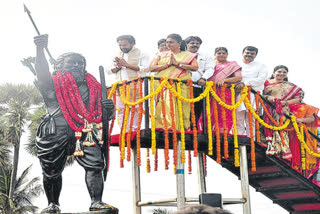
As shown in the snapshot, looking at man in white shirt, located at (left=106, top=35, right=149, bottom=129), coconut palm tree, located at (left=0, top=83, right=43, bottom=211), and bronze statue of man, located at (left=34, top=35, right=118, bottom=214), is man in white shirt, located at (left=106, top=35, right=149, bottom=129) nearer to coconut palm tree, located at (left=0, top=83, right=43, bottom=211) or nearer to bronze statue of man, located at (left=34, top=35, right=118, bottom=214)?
bronze statue of man, located at (left=34, top=35, right=118, bottom=214)

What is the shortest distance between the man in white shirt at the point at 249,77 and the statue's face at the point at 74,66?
3287mm

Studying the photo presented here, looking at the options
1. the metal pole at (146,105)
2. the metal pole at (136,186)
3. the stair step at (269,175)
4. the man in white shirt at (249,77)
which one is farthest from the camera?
the stair step at (269,175)

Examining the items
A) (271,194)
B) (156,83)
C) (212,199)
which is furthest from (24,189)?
(212,199)

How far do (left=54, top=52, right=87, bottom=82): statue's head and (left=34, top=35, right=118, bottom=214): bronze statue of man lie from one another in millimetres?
15

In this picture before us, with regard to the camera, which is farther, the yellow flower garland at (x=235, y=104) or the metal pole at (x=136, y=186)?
the metal pole at (x=136, y=186)

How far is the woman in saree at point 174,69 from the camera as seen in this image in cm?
787

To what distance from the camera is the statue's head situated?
6.28m

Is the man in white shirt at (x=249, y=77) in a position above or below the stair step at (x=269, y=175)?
above

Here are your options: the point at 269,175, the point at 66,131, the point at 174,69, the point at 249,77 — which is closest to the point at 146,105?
the point at 174,69

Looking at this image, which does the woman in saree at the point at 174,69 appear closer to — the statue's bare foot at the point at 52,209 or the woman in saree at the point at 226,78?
the woman in saree at the point at 226,78

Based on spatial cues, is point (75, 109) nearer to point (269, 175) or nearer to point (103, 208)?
point (103, 208)

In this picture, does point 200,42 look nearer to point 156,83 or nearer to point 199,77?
point 199,77

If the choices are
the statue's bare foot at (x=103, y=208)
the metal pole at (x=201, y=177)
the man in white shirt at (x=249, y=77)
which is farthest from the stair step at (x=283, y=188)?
the statue's bare foot at (x=103, y=208)

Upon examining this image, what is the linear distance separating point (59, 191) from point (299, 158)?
518cm
